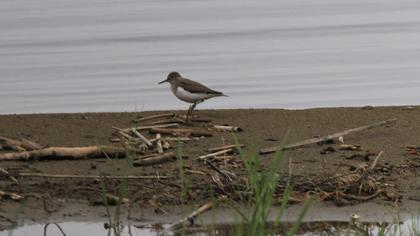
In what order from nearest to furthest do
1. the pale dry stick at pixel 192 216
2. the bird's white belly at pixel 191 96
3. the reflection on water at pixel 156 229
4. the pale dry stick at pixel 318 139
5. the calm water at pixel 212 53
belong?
the pale dry stick at pixel 192 216 < the reflection on water at pixel 156 229 < the pale dry stick at pixel 318 139 < the bird's white belly at pixel 191 96 < the calm water at pixel 212 53

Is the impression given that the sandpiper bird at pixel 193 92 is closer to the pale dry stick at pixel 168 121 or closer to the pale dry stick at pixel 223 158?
the pale dry stick at pixel 168 121

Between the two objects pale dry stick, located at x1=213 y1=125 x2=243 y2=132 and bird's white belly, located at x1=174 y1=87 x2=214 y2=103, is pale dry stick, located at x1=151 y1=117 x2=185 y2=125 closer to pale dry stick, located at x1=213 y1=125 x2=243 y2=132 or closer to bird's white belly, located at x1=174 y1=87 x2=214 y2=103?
pale dry stick, located at x1=213 y1=125 x2=243 y2=132

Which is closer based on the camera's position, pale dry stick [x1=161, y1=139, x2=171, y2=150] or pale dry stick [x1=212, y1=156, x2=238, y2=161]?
pale dry stick [x1=212, y1=156, x2=238, y2=161]

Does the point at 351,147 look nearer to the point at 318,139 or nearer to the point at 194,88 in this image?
the point at 318,139

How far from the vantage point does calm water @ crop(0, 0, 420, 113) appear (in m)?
14.9

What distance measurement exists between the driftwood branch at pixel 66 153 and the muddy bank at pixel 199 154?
4cm

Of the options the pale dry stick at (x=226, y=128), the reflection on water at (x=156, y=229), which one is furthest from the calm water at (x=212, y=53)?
the reflection on water at (x=156, y=229)

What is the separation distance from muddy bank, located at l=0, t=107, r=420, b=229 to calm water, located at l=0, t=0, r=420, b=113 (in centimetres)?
237

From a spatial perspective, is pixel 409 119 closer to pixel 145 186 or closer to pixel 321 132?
pixel 321 132

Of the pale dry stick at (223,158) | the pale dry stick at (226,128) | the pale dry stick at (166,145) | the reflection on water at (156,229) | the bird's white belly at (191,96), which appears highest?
the bird's white belly at (191,96)

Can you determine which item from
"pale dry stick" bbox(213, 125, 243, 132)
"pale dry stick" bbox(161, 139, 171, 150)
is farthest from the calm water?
"pale dry stick" bbox(161, 139, 171, 150)

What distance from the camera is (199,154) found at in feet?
31.9

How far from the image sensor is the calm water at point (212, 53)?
1494 centimetres

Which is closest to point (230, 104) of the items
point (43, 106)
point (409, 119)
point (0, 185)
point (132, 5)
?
point (43, 106)
